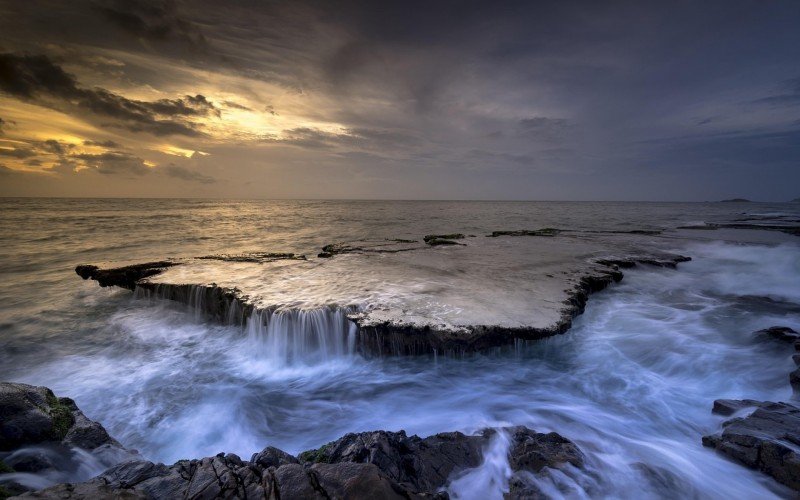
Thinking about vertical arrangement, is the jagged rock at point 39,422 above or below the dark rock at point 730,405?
above

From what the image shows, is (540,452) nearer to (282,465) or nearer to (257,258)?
(282,465)

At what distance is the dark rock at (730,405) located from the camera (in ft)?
17.1

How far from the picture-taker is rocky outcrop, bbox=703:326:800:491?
12.4 feet

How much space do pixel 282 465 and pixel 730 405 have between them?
6618 millimetres

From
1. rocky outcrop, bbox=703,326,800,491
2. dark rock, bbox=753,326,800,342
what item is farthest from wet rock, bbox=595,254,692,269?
rocky outcrop, bbox=703,326,800,491

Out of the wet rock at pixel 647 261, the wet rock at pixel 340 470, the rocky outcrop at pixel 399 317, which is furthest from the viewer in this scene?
the wet rock at pixel 647 261

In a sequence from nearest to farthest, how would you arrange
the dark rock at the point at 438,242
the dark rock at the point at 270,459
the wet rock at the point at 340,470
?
the wet rock at the point at 340,470, the dark rock at the point at 270,459, the dark rock at the point at 438,242

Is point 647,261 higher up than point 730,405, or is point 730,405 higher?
point 647,261

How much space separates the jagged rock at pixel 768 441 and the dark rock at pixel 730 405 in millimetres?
275

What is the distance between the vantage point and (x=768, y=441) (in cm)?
400

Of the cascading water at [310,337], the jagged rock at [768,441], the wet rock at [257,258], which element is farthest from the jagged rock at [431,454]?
the wet rock at [257,258]

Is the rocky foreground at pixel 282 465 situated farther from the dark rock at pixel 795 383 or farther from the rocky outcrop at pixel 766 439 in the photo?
the dark rock at pixel 795 383

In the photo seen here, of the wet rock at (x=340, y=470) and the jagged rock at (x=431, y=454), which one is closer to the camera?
the wet rock at (x=340, y=470)

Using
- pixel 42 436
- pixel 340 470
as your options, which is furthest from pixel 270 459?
pixel 42 436
